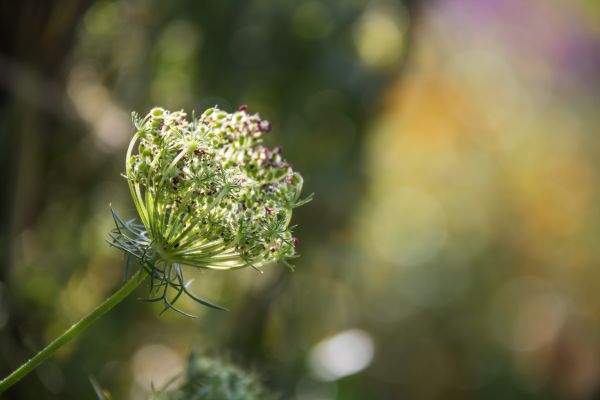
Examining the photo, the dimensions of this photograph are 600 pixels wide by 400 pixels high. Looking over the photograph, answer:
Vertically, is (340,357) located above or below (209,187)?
above

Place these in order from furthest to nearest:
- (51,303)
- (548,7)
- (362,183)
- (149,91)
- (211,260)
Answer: (548,7) < (362,183) < (149,91) < (51,303) < (211,260)

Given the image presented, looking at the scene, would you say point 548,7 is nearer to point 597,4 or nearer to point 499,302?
point 597,4

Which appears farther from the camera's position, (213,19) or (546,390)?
(546,390)

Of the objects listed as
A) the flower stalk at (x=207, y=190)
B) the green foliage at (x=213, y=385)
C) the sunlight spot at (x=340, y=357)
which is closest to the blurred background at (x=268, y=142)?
the sunlight spot at (x=340, y=357)

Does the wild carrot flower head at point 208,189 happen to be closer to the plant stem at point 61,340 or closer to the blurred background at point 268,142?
the plant stem at point 61,340

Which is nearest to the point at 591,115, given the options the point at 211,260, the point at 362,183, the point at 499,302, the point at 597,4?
the point at 597,4

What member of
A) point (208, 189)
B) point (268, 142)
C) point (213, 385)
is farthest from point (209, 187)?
point (268, 142)

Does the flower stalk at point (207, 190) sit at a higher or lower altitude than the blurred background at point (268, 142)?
lower

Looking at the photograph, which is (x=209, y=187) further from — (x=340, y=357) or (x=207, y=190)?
(x=340, y=357)
